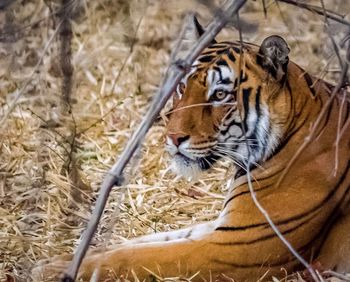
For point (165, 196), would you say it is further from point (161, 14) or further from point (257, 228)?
point (161, 14)

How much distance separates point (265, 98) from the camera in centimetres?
338

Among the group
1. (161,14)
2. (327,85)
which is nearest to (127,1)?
(161,14)

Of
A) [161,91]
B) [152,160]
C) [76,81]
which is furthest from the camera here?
[76,81]

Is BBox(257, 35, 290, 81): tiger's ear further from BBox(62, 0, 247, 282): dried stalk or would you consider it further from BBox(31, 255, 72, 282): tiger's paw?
BBox(62, 0, 247, 282): dried stalk

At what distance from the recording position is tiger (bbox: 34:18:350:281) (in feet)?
10.7

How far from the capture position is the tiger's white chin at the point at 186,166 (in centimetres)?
340

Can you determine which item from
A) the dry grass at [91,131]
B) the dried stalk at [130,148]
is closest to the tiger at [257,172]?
the dry grass at [91,131]

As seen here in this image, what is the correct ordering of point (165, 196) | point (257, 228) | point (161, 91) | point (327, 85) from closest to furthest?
point (161, 91) < point (257, 228) < point (327, 85) < point (165, 196)

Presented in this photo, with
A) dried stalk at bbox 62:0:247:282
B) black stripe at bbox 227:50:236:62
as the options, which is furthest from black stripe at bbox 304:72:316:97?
dried stalk at bbox 62:0:247:282

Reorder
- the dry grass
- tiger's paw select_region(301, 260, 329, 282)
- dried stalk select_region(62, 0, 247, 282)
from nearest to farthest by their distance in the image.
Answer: dried stalk select_region(62, 0, 247, 282)
tiger's paw select_region(301, 260, 329, 282)
the dry grass

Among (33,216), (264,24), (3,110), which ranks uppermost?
(264,24)

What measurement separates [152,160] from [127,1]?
5.98ft

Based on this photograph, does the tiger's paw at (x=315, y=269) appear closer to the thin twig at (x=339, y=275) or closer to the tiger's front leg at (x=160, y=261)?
the thin twig at (x=339, y=275)

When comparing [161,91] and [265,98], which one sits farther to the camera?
[265,98]
